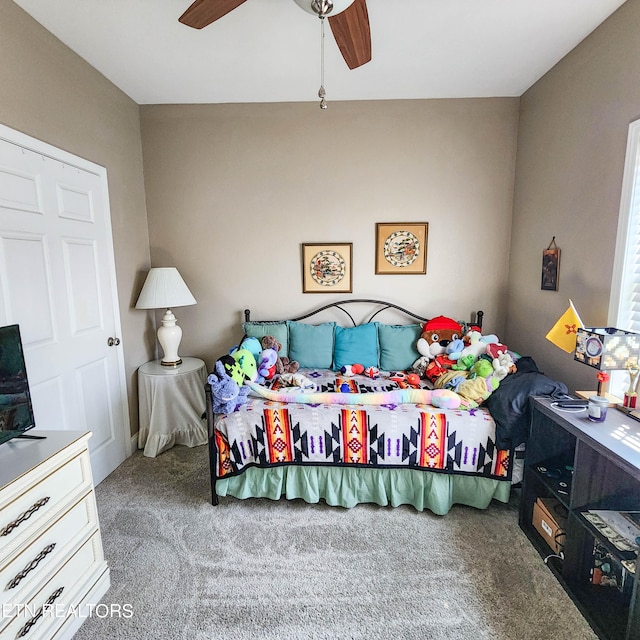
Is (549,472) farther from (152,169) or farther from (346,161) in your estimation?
(152,169)

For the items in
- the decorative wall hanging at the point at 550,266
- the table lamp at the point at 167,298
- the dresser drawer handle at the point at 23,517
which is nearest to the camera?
the dresser drawer handle at the point at 23,517

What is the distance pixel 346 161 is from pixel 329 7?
162cm

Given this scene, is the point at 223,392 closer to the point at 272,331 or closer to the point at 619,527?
the point at 272,331

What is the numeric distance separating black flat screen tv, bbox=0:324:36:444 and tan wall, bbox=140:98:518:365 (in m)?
1.73

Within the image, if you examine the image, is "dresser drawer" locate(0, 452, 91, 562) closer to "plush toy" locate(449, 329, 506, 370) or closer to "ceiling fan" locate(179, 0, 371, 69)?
"ceiling fan" locate(179, 0, 371, 69)

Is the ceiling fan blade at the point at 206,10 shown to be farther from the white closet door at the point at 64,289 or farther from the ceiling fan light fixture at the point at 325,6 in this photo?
the white closet door at the point at 64,289

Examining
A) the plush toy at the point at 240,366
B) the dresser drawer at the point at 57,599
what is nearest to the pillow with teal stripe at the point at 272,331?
the plush toy at the point at 240,366

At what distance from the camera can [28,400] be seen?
1498mm

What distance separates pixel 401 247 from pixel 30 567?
115 inches

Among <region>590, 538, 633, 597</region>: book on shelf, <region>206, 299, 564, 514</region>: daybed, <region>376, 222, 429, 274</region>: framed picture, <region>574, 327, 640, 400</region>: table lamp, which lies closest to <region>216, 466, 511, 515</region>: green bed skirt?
<region>206, 299, 564, 514</region>: daybed

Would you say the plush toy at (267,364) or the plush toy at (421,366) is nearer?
the plush toy at (267,364)

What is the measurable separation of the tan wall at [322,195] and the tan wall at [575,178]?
27cm

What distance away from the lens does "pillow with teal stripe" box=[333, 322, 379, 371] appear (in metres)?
2.86

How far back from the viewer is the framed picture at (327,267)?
3.06m
